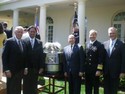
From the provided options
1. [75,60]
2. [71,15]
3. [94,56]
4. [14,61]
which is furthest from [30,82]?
[71,15]

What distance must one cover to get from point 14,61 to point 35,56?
0.64 metres

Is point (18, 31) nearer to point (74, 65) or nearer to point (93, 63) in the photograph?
point (74, 65)

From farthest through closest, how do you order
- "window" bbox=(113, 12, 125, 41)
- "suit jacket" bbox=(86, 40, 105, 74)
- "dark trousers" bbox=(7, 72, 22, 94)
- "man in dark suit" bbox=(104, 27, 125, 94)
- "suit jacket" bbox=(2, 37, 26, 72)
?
"window" bbox=(113, 12, 125, 41)
"suit jacket" bbox=(86, 40, 105, 74)
"man in dark suit" bbox=(104, 27, 125, 94)
"dark trousers" bbox=(7, 72, 22, 94)
"suit jacket" bbox=(2, 37, 26, 72)

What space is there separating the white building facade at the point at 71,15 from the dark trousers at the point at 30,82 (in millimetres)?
7658

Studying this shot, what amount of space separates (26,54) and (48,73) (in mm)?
1041

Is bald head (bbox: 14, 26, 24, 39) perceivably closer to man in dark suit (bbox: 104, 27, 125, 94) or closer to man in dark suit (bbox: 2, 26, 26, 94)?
man in dark suit (bbox: 2, 26, 26, 94)

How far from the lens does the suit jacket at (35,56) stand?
20.6 ft

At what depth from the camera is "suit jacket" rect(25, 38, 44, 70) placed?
6293mm

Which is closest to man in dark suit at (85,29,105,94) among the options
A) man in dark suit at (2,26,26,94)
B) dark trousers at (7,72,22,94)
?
man in dark suit at (2,26,26,94)

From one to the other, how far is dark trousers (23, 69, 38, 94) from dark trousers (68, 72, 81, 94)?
0.92m

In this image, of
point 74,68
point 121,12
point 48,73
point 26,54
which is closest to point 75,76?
point 74,68

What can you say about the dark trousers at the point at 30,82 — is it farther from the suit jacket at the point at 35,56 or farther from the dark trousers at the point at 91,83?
the dark trousers at the point at 91,83

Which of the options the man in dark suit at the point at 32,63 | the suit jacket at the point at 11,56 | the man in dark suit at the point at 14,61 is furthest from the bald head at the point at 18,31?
the man in dark suit at the point at 32,63

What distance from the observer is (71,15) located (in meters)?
18.0
